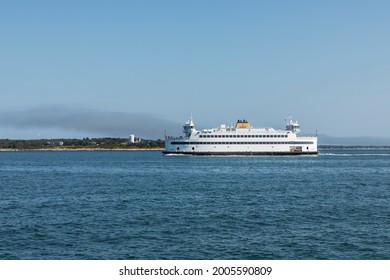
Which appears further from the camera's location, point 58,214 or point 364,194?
point 364,194

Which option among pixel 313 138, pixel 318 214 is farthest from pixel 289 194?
pixel 313 138

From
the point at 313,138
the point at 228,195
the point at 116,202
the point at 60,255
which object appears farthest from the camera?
the point at 313,138

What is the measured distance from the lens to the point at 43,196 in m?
41.2

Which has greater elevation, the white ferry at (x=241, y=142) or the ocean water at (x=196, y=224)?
the white ferry at (x=241, y=142)

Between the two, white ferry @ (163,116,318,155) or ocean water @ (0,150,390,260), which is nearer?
ocean water @ (0,150,390,260)

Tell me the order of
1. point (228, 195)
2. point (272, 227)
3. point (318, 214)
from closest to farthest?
1. point (272, 227)
2. point (318, 214)
3. point (228, 195)

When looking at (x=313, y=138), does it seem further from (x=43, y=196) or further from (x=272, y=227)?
(x=272, y=227)

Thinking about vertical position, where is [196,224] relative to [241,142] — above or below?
below

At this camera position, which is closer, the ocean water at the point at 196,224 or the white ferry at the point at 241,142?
the ocean water at the point at 196,224

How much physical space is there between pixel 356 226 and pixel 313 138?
351 feet

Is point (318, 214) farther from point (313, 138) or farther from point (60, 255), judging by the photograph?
point (313, 138)

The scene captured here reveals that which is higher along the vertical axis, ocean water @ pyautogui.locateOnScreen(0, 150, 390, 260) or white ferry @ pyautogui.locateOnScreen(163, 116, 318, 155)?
white ferry @ pyautogui.locateOnScreen(163, 116, 318, 155)

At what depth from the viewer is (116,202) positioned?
36469mm

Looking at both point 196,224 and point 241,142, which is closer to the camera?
point 196,224
